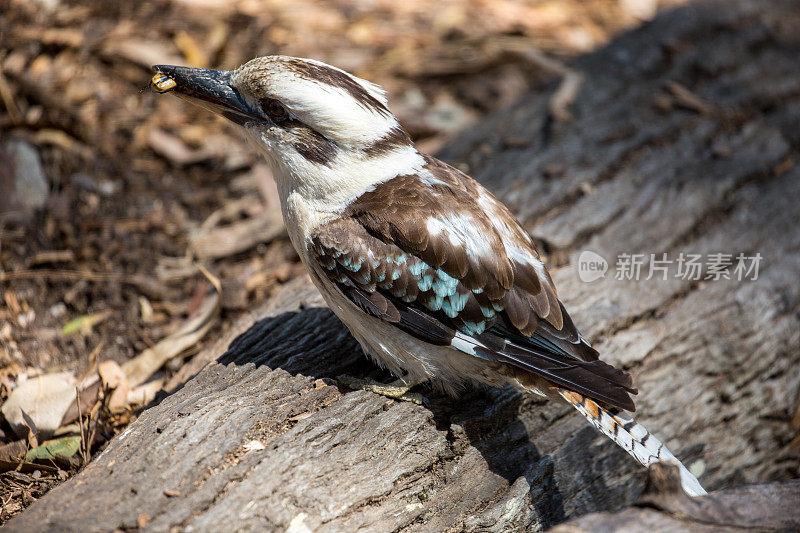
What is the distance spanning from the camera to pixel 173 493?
9.04ft

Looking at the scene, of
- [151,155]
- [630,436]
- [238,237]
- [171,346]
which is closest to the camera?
[630,436]

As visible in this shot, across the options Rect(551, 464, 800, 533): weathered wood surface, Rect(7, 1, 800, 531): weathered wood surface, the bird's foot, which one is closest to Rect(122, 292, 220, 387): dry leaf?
Rect(7, 1, 800, 531): weathered wood surface

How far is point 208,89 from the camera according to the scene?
3.65 metres

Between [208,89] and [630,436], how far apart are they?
2.79 metres

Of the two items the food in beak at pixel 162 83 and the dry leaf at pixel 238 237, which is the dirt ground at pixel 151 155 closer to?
the dry leaf at pixel 238 237

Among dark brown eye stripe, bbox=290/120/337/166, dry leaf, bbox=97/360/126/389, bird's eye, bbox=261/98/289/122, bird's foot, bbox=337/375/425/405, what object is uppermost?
bird's eye, bbox=261/98/289/122

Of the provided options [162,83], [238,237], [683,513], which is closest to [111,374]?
[238,237]

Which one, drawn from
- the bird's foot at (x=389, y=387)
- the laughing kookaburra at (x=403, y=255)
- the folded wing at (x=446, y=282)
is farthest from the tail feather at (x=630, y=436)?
the bird's foot at (x=389, y=387)

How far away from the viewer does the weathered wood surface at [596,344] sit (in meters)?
2.92

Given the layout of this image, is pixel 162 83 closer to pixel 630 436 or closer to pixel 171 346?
pixel 171 346

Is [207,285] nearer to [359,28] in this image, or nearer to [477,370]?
[477,370]

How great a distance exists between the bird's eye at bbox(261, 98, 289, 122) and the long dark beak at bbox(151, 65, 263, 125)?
7 centimetres

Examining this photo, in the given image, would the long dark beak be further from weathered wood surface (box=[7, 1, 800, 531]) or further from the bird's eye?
weathered wood surface (box=[7, 1, 800, 531])

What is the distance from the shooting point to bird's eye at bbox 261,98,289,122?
3.53m
